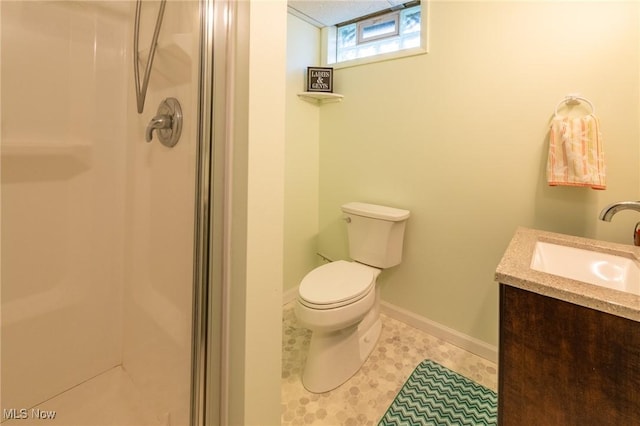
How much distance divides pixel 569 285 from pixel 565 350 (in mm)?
166

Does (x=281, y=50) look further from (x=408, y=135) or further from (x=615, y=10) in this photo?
(x=615, y=10)

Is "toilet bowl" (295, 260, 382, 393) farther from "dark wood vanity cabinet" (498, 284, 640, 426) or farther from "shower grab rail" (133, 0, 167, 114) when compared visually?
"shower grab rail" (133, 0, 167, 114)

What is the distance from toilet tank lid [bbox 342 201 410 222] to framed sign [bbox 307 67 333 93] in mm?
800

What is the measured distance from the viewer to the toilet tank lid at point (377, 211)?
1.72 m

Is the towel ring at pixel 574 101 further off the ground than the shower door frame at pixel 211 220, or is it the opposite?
the towel ring at pixel 574 101

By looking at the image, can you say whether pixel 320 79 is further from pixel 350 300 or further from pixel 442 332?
pixel 442 332

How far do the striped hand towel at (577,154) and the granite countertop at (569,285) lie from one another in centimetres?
27

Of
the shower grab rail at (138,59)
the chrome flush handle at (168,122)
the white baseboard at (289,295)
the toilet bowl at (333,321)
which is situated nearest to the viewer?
the chrome flush handle at (168,122)

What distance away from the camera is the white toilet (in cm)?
136

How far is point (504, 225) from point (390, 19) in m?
1.40

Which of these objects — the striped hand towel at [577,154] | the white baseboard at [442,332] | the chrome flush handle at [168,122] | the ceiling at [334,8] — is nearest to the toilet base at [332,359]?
the white baseboard at [442,332]

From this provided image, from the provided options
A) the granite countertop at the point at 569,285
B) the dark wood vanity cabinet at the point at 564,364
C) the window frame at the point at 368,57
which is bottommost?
the dark wood vanity cabinet at the point at 564,364

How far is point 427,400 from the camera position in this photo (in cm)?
134

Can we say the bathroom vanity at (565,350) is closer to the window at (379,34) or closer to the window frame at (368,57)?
the window frame at (368,57)
